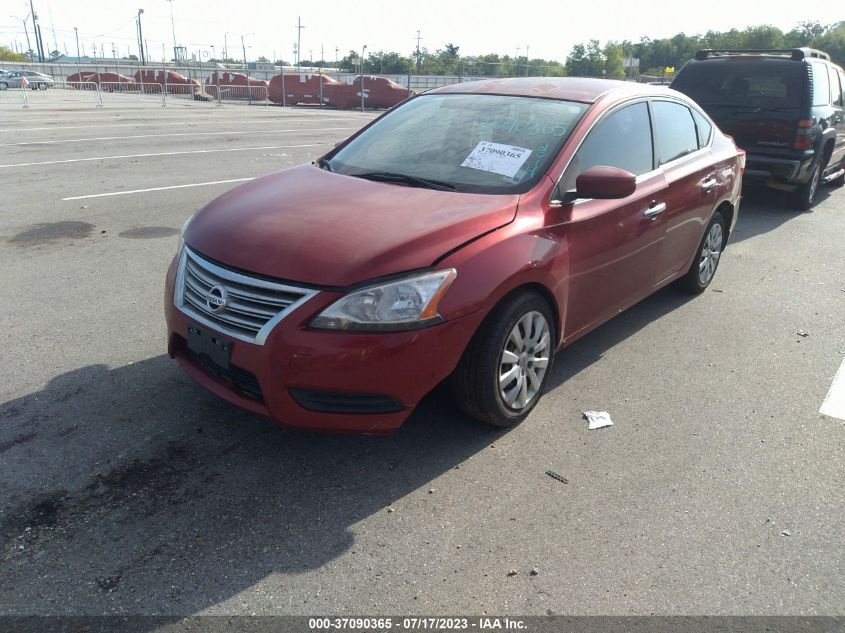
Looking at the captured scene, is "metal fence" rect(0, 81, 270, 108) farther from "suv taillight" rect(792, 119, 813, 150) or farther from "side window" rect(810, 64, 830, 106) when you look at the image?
"suv taillight" rect(792, 119, 813, 150)

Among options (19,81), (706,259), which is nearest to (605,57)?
(19,81)

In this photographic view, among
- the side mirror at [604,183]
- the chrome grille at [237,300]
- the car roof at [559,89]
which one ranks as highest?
the car roof at [559,89]

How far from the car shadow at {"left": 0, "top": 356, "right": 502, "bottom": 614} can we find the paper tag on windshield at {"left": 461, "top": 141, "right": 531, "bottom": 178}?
1304 mm

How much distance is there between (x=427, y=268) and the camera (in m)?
3.00

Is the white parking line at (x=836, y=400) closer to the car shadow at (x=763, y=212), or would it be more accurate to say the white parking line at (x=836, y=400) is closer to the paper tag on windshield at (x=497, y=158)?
the paper tag on windshield at (x=497, y=158)

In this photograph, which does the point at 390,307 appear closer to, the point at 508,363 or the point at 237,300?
the point at 237,300

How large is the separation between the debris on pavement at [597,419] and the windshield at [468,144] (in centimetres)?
131

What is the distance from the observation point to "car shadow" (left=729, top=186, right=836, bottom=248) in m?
8.60

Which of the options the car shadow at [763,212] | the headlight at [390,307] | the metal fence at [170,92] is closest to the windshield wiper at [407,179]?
the headlight at [390,307]

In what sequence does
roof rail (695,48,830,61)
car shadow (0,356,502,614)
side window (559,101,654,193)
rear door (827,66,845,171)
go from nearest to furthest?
car shadow (0,356,502,614) < side window (559,101,654,193) < roof rail (695,48,830,61) < rear door (827,66,845,171)

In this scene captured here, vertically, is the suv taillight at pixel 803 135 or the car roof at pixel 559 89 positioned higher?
the car roof at pixel 559 89

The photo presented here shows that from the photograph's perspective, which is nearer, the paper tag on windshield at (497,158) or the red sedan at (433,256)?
the red sedan at (433,256)

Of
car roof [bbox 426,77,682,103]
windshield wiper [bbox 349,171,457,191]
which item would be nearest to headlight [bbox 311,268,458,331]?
windshield wiper [bbox 349,171,457,191]

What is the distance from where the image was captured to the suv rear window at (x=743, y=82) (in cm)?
889
